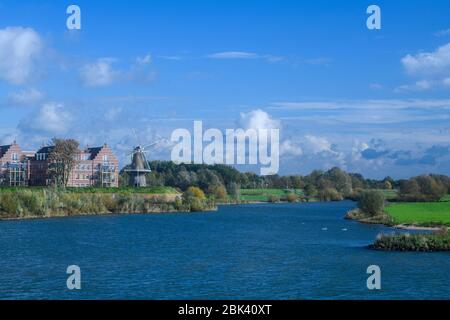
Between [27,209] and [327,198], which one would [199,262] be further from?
[327,198]

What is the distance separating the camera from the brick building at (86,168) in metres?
103

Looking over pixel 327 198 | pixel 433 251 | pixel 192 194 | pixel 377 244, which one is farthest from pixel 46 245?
pixel 327 198

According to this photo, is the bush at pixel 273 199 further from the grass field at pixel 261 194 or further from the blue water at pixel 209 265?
the blue water at pixel 209 265

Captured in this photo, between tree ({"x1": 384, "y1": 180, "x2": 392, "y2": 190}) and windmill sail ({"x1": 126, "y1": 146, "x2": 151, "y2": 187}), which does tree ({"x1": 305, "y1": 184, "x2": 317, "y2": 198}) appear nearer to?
tree ({"x1": 384, "y1": 180, "x2": 392, "y2": 190})

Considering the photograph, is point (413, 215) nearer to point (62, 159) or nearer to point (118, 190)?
point (118, 190)

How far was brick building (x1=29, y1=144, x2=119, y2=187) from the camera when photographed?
103 meters

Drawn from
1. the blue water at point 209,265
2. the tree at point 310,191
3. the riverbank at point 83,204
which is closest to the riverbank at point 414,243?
the blue water at point 209,265

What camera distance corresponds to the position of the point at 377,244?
42.6 meters

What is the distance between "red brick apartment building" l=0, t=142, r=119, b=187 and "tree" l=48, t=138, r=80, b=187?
60.5 inches

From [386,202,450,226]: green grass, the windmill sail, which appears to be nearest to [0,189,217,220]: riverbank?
the windmill sail

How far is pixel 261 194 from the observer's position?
16938 centimetres

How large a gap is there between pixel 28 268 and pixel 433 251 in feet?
86.6

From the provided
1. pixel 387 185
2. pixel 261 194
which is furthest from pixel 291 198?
pixel 387 185

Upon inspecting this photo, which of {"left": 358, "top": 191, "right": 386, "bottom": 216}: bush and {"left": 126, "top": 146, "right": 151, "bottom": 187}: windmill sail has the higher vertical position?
{"left": 126, "top": 146, "right": 151, "bottom": 187}: windmill sail
